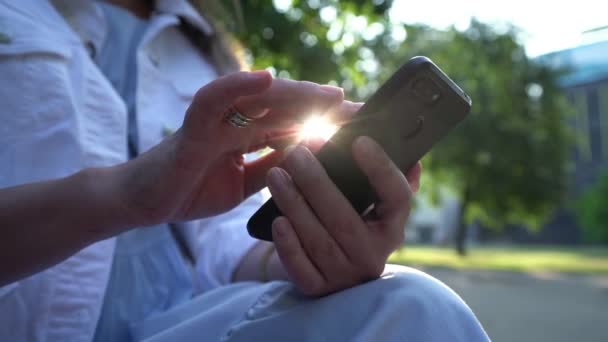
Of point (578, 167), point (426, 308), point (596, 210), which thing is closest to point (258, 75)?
point (426, 308)

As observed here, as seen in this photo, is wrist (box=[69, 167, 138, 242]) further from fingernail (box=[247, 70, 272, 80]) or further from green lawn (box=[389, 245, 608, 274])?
green lawn (box=[389, 245, 608, 274])

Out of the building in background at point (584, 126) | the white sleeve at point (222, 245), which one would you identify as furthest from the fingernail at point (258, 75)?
the building in background at point (584, 126)

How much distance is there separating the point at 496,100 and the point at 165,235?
72.0ft

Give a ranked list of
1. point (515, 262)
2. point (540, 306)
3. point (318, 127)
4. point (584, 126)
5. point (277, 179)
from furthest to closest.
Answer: point (584, 126), point (515, 262), point (540, 306), point (318, 127), point (277, 179)

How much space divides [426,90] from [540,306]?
8.11m

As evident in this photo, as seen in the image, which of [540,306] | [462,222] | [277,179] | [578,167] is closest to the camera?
[277,179]

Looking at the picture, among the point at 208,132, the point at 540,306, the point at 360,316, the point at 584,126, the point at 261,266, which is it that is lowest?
the point at 584,126

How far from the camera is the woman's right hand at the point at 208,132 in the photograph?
0.84 meters

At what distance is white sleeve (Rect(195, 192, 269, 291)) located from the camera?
1.38m

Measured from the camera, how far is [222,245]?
4.65 feet

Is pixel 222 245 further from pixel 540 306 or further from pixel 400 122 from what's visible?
pixel 540 306

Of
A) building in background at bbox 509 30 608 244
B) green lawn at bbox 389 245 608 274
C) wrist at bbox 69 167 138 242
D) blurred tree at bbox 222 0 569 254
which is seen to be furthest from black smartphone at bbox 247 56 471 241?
building in background at bbox 509 30 608 244

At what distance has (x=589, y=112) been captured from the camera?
128 feet

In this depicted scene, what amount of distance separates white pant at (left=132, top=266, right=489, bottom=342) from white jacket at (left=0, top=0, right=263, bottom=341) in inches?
9.1
